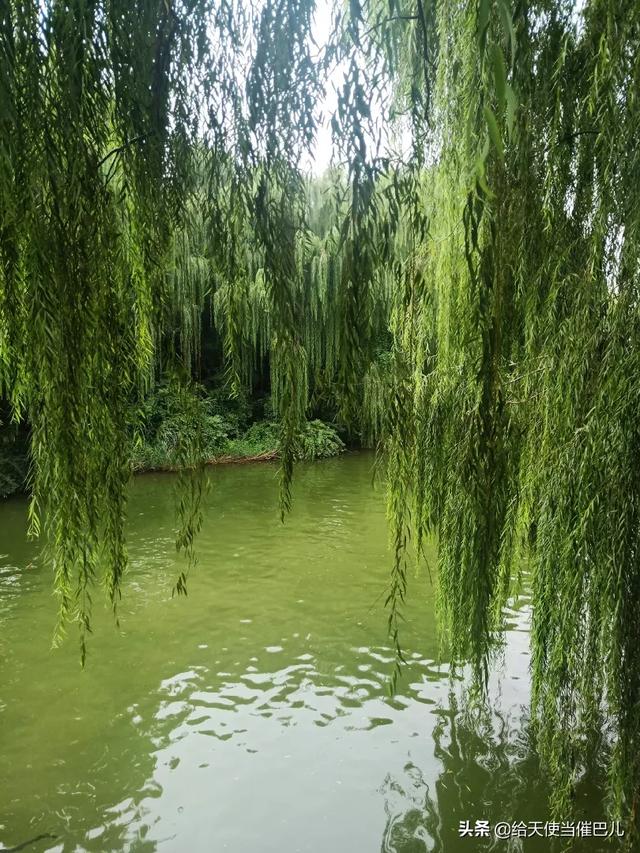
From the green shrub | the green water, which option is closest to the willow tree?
the green water

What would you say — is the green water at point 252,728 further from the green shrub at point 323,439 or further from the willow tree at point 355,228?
the green shrub at point 323,439

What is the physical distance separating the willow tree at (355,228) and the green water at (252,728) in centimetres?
171

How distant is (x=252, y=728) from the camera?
3949 mm

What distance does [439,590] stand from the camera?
10.3ft

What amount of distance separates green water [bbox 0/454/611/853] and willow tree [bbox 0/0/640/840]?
1.71m

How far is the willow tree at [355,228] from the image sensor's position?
121 centimetres

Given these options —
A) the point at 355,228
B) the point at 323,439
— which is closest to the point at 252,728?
the point at 355,228

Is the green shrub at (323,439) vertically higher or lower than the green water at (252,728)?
higher

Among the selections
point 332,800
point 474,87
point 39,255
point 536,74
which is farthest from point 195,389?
point 332,800

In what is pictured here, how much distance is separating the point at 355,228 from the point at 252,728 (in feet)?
11.6

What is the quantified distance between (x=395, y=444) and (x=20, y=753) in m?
3.30

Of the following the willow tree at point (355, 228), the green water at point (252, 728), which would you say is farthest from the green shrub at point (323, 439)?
the willow tree at point (355, 228)

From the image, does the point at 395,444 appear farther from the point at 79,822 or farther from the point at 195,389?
the point at 79,822

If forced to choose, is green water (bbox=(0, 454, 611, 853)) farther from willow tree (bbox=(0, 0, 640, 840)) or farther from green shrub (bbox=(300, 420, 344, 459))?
green shrub (bbox=(300, 420, 344, 459))
